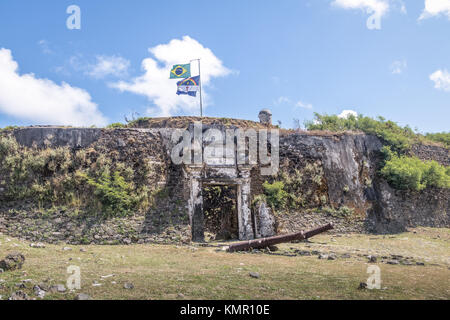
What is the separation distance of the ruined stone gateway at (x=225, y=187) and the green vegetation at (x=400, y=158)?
61 centimetres

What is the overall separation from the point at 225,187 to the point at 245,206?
4.56 metres

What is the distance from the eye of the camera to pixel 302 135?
1781cm

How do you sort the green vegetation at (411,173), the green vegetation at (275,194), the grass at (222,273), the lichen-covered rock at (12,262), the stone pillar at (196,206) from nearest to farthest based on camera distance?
the grass at (222,273), the lichen-covered rock at (12,262), the stone pillar at (196,206), the green vegetation at (275,194), the green vegetation at (411,173)

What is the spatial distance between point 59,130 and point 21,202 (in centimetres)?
357

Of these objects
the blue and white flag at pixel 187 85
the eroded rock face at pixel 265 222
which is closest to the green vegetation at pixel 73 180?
the eroded rock face at pixel 265 222

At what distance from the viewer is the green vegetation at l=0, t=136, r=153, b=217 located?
13305mm

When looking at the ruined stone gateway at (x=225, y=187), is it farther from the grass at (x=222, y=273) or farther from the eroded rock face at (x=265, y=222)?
the grass at (x=222, y=273)

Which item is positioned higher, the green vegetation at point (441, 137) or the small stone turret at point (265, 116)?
the small stone turret at point (265, 116)

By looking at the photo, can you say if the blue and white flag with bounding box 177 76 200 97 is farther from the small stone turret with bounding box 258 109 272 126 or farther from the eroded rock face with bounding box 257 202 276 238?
the eroded rock face with bounding box 257 202 276 238

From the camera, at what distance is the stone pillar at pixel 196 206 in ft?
44.0

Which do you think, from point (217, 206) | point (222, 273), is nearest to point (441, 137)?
point (217, 206)

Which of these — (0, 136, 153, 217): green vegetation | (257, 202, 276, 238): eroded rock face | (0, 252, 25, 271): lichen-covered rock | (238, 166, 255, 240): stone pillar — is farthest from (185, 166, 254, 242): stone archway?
(0, 252, 25, 271): lichen-covered rock

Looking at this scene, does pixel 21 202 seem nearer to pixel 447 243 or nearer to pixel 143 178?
pixel 143 178

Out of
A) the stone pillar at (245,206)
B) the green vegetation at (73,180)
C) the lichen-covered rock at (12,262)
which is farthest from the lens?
the stone pillar at (245,206)
